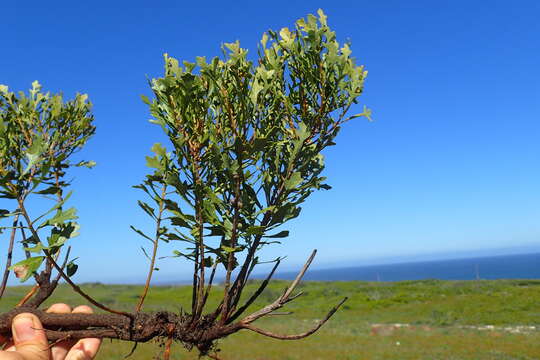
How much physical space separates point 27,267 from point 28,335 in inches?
33.3

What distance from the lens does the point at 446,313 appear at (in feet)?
147

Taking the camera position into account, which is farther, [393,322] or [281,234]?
[393,322]

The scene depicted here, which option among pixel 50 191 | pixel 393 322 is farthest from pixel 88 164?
pixel 393 322

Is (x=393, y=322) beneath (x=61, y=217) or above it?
beneath

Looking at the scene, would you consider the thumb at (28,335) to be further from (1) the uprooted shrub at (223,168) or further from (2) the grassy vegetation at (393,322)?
(2) the grassy vegetation at (393,322)

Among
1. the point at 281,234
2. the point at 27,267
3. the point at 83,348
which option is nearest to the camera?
the point at 27,267

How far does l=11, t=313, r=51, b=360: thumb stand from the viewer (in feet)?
8.89

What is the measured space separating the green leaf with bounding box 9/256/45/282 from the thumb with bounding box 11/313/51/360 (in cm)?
66

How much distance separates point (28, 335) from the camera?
9.09ft

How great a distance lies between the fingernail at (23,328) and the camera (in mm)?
2701

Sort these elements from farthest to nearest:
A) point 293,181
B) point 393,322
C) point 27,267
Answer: point 393,322 < point 293,181 < point 27,267

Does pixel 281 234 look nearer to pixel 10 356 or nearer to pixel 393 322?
pixel 10 356

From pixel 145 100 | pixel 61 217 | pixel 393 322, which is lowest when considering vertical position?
pixel 393 322

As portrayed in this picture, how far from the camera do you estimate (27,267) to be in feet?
7.32
